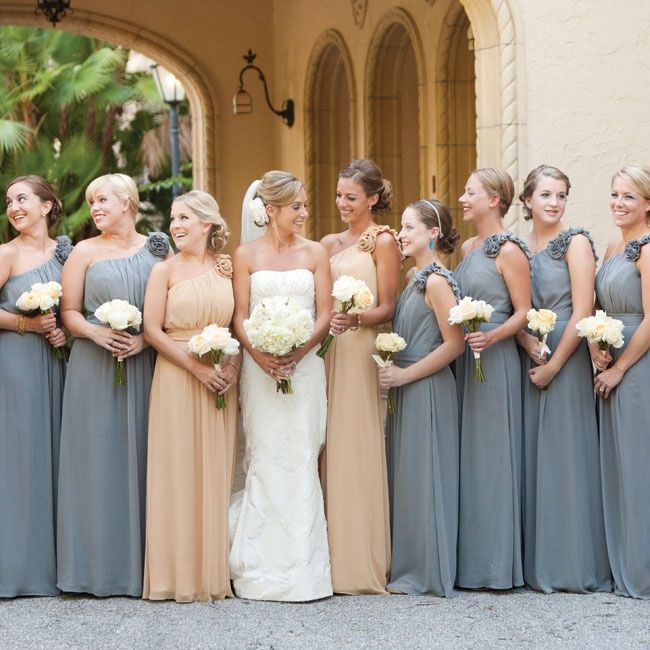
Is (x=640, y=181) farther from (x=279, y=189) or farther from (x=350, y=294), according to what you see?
(x=279, y=189)

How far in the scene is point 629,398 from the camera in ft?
22.0

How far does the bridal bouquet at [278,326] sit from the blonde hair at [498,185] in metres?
1.23

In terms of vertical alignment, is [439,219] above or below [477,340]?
above

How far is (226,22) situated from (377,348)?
34.9ft

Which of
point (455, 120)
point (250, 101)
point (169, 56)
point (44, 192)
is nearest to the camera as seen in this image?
point (44, 192)

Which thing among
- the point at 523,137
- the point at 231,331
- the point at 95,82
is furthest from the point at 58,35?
the point at 231,331

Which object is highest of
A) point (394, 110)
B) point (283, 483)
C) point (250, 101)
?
point (250, 101)

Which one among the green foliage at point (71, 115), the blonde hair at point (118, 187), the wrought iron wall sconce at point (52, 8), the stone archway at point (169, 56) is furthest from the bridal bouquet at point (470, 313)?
the green foliage at point (71, 115)

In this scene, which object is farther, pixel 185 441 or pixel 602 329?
pixel 185 441

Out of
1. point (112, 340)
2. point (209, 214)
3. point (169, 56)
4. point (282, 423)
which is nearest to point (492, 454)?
point (282, 423)

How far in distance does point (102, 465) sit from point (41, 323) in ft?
2.53

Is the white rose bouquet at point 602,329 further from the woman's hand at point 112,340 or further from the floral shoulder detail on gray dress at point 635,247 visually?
Answer: the woman's hand at point 112,340

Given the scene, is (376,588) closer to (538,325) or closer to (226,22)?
(538,325)

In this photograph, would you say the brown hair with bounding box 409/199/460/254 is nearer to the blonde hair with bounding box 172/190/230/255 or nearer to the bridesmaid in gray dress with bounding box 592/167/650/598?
the bridesmaid in gray dress with bounding box 592/167/650/598
